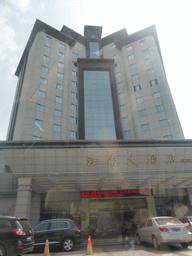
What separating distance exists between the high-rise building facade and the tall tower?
212mm

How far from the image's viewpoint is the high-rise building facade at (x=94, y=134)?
1795cm

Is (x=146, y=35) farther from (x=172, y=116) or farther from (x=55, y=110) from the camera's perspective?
(x=55, y=110)

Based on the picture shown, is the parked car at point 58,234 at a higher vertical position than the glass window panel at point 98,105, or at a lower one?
lower

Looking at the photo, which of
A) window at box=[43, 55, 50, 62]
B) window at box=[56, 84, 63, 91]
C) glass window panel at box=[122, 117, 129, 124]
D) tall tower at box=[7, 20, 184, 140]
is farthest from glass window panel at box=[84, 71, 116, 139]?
window at box=[43, 55, 50, 62]

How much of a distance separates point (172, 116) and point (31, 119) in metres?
26.3

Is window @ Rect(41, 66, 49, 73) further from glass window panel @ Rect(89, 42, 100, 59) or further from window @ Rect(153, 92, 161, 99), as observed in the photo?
window @ Rect(153, 92, 161, 99)

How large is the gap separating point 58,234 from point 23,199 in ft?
23.8

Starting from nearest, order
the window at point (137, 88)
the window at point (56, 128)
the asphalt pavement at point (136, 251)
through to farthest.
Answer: the asphalt pavement at point (136, 251)
the window at point (56, 128)
the window at point (137, 88)

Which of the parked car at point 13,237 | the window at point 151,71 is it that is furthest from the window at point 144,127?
the parked car at point 13,237

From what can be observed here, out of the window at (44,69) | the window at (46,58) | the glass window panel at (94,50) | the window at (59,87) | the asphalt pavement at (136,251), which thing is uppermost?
the glass window panel at (94,50)

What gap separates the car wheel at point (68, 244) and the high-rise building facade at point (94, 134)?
280 inches

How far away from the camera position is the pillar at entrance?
1659 centimetres

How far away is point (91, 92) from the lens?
4219 cm

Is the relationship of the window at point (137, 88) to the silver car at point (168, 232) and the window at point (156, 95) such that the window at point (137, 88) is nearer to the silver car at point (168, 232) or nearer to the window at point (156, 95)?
the window at point (156, 95)
